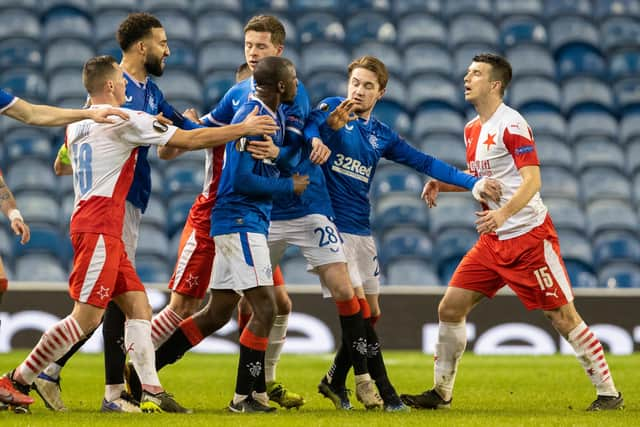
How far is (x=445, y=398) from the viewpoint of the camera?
6629 mm

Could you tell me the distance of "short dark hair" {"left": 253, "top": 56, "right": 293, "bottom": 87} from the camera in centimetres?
599

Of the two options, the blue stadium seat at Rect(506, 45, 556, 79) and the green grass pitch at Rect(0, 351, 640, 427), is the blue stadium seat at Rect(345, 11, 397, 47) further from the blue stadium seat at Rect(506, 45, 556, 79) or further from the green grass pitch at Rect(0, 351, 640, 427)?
the green grass pitch at Rect(0, 351, 640, 427)

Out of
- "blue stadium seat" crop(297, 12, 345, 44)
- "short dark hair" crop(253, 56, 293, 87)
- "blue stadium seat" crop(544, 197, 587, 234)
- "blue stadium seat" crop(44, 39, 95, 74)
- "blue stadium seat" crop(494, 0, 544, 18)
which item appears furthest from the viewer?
"blue stadium seat" crop(494, 0, 544, 18)

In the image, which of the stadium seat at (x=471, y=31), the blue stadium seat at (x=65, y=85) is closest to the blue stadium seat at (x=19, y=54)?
the blue stadium seat at (x=65, y=85)

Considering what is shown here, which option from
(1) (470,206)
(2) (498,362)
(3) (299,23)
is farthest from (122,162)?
(3) (299,23)

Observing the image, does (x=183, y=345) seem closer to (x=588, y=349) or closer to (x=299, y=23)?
(x=588, y=349)

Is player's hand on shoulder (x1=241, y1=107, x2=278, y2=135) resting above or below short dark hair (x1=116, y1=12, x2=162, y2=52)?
below

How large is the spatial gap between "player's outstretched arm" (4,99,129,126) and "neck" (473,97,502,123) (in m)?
2.35

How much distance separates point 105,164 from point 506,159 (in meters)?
2.44

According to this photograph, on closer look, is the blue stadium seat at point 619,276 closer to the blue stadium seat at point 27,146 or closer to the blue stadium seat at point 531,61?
the blue stadium seat at point 531,61

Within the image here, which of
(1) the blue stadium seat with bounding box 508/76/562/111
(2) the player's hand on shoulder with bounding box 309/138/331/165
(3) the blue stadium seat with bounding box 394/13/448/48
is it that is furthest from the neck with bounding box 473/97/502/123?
(3) the blue stadium seat with bounding box 394/13/448/48

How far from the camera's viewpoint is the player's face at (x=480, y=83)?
689 centimetres

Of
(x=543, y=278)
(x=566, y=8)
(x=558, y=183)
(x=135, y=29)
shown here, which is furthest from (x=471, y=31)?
(x=135, y=29)

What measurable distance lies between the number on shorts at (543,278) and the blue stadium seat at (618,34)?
10.0m
